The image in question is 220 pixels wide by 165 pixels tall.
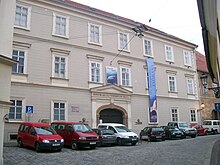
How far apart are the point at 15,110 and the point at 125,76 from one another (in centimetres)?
1220

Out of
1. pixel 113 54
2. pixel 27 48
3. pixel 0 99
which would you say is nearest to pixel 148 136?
pixel 113 54

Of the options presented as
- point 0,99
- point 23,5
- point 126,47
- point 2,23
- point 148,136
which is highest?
point 23,5

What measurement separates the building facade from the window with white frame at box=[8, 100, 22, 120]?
7 cm

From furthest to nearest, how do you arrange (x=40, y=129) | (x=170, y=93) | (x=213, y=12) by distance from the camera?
(x=170, y=93) < (x=40, y=129) < (x=213, y=12)

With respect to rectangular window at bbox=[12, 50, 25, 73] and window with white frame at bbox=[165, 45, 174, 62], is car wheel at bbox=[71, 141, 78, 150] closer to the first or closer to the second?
rectangular window at bbox=[12, 50, 25, 73]

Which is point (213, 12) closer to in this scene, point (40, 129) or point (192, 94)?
point (40, 129)

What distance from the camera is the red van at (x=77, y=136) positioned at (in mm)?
16500

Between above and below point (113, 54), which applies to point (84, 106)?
below

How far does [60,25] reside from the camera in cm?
2380

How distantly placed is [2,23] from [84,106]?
1357cm

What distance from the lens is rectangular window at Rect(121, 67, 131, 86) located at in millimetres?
27013

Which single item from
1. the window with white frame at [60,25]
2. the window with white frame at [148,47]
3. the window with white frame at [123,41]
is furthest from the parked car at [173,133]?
the window with white frame at [60,25]

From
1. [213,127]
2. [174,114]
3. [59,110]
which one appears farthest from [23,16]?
[213,127]

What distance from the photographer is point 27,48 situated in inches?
837
